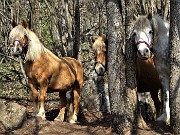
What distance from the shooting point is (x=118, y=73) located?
6.79 meters

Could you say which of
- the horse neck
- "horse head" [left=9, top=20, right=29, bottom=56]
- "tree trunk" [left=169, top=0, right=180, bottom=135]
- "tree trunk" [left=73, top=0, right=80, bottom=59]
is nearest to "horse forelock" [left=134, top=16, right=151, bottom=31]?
"tree trunk" [left=169, top=0, right=180, bottom=135]

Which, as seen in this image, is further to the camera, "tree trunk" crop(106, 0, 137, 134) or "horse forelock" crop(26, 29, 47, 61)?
"horse forelock" crop(26, 29, 47, 61)

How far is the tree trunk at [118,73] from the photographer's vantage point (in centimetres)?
677

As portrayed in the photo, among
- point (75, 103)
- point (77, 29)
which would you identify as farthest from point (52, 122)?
point (77, 29)

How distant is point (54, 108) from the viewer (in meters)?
11.0

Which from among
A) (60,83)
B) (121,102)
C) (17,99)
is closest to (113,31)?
(121,102)

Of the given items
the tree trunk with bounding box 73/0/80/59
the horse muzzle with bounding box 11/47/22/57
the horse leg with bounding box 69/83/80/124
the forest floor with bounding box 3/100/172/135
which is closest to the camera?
the forest floor with bounding box 3/100/172/135

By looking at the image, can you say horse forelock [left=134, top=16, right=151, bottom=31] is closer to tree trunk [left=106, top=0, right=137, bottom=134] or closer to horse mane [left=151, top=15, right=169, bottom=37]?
horse mane [left=151, top=15, right=169, bottom=37]

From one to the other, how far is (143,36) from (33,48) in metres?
2.76

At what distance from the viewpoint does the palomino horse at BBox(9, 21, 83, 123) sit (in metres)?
8.23

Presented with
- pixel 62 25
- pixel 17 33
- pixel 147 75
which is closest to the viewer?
pixel 17 33

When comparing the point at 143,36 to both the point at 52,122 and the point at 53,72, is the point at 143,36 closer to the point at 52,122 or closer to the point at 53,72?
the point at 53,72

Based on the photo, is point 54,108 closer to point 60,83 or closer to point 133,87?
point 60,83

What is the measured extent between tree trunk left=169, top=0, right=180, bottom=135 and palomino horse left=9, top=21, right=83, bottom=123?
3.12 m
